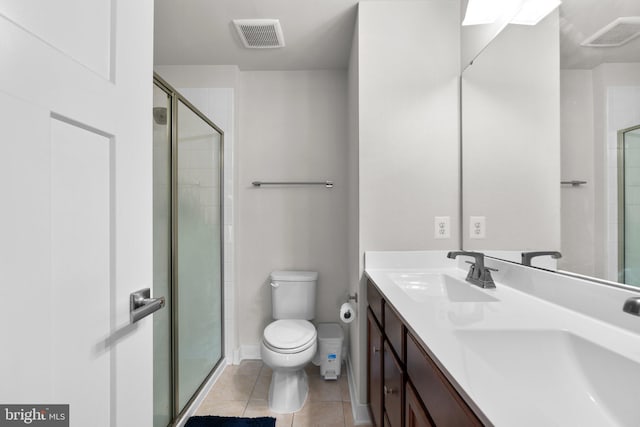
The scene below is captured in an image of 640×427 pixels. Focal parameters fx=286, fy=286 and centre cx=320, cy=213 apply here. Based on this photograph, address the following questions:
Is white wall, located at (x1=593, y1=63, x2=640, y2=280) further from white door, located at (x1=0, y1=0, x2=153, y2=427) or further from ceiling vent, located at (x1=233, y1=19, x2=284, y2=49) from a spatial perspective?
ceiling vent, located at (x1=233, y1=19, x2=284, y2=49)

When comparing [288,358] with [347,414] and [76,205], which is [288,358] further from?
[76,205]

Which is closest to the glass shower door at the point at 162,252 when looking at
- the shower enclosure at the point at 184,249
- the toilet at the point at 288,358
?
the shower enclosure at the point at 184,249

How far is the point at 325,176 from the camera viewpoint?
7.86 ft

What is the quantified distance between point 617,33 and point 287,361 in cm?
193

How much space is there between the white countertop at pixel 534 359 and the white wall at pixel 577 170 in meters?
0.17

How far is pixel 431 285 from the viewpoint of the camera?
57.3 inches

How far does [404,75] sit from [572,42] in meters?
0.80


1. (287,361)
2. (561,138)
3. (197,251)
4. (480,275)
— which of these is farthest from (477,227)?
(197,251)

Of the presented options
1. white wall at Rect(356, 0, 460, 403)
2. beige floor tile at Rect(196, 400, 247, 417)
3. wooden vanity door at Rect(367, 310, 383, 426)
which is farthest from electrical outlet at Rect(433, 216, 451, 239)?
beige floor tile at Rect(196, 400, 247, 417)

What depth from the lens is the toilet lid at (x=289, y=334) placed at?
1.72 metres

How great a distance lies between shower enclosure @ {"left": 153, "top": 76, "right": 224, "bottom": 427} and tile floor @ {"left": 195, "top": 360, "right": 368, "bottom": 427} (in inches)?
5.7

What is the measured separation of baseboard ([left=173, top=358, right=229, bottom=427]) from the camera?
62.4 inches

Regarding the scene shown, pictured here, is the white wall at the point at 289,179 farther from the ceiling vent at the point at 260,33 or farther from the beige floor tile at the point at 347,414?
the beige floor tile at the point at 347,414

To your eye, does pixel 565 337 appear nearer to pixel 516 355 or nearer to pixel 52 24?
pixel 516 355
